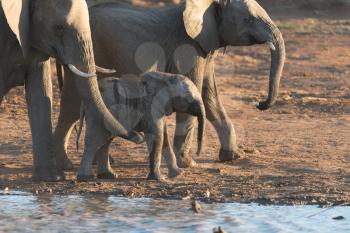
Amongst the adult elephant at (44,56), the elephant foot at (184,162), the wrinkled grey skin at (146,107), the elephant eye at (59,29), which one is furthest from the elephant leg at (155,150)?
the elephant eye at (59,29)

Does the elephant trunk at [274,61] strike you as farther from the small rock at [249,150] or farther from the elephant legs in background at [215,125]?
the small rock at [249,150]

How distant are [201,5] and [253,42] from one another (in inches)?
21.2

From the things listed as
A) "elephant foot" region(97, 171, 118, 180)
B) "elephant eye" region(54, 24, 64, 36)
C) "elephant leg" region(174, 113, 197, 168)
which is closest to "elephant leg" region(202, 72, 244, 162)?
"elephant leg" region(174, 113, 197, 168)

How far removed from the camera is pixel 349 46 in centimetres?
1778

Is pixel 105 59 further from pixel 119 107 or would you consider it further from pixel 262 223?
pixel 262 223

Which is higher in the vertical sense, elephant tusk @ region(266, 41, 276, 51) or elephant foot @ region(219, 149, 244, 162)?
elephant tusk @ region(266, 41, 276, 51)

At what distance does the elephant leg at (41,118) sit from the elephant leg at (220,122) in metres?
1.72

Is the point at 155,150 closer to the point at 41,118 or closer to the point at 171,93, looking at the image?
the point at 171,93

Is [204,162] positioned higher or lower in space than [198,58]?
lower

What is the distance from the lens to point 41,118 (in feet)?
27.1

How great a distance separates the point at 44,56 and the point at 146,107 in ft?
2.81

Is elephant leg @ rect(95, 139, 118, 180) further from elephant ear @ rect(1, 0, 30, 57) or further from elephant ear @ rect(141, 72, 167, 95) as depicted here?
elephant ear @ rect(1, 0, 30, 57)

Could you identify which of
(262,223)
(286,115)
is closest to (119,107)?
(262,223)

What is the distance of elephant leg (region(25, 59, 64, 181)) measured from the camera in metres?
8.23
